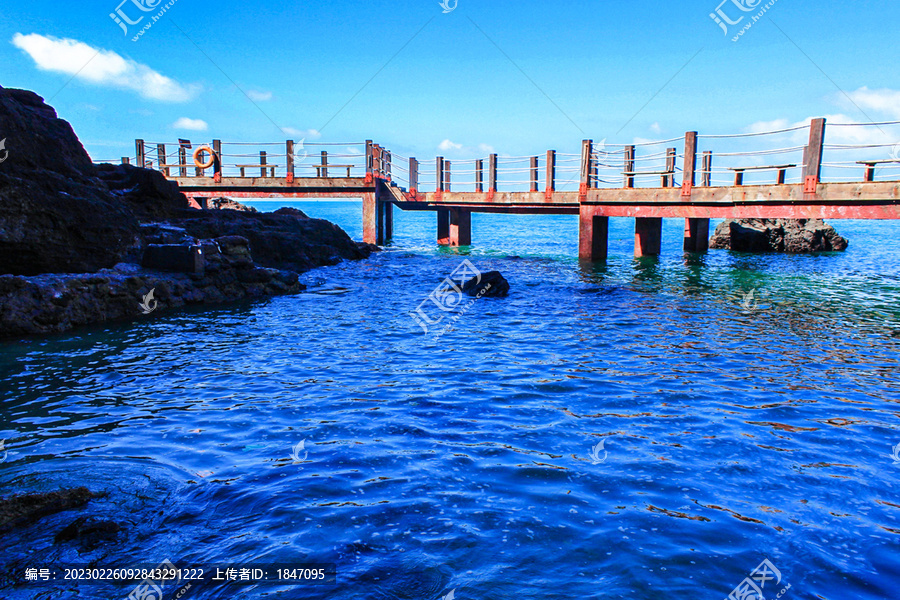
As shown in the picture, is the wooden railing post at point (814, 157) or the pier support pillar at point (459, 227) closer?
the wooden railing post at point (814, 157)

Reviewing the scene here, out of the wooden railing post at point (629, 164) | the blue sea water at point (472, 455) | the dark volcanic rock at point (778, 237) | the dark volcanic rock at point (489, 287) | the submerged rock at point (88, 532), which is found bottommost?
the blue sea water at point (472, 455)

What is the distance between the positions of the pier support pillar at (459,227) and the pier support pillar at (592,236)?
8206 mm

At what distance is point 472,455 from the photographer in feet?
15.9

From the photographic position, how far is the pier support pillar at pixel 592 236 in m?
20.3

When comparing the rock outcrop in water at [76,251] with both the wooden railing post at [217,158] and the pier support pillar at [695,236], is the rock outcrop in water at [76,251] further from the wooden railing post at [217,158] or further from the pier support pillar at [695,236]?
the pier support pillar at [695,236]

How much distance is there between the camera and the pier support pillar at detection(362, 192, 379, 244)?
24.5 meters

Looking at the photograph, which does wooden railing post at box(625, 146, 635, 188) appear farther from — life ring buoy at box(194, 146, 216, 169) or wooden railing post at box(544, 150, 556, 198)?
life ring buoy at box(194, 146, 216, 169)

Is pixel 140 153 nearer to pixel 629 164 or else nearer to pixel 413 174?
pixel 413 174

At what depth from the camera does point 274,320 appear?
10.7m

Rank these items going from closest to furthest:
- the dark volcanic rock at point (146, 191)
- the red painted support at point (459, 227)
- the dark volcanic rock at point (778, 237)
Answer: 1. the dark volcanic rock at point (146, 191)
2. the dark volcanic rock at point (778, 237)
3. the red painted support at point (459, 227)

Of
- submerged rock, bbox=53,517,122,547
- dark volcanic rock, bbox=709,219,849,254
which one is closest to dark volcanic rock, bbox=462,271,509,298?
submerged rock, bbox=53,517,122,547

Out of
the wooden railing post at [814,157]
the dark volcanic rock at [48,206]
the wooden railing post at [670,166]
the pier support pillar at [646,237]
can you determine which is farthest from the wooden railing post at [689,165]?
the dark volcanic rock at [48,206]

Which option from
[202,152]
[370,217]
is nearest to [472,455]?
[370,217]

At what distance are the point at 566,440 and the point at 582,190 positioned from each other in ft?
51.8
